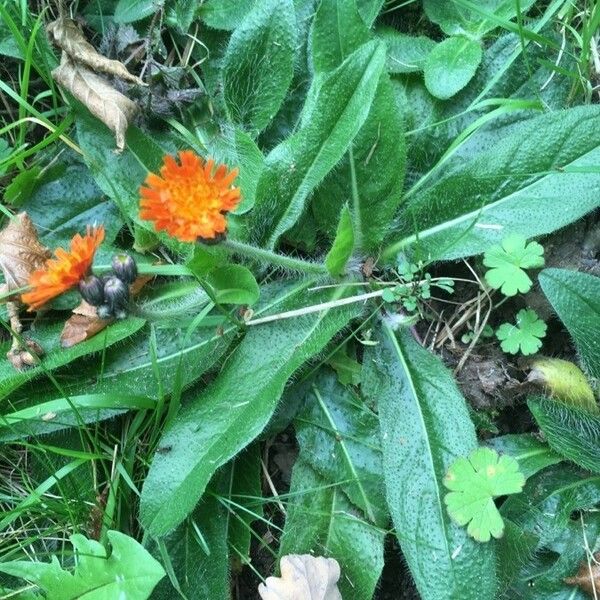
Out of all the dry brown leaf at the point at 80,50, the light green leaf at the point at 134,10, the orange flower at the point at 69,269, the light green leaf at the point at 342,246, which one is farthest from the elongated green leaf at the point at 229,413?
the light green leaf at the point at 134,10

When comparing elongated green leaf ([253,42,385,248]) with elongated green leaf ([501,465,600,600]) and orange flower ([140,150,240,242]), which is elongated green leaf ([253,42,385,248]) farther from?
elongated green leaf ([501,465,600,600])

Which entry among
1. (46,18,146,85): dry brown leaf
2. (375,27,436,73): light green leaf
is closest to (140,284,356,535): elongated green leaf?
(375,27,436,73): light green leaf

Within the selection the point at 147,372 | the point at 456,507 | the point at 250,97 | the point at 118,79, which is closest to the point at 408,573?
the point at 456,507

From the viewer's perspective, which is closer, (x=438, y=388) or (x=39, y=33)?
(x=438, y=388)

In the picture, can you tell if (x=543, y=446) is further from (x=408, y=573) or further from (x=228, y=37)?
(x=228, y=37)

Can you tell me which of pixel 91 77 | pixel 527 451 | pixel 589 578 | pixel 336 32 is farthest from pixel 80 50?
pixel 589 578
